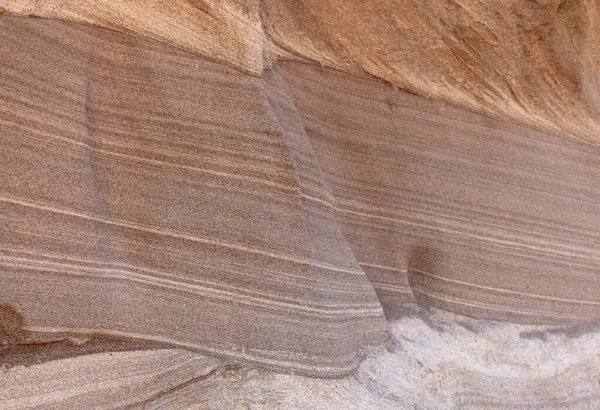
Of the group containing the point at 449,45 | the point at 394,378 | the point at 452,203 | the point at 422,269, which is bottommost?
the point at 394,378

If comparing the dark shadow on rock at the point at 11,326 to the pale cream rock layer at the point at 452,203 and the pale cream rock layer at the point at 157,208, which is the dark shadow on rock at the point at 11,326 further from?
the pale cream rock layer at the point at 452,203

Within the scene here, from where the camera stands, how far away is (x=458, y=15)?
3123 mm

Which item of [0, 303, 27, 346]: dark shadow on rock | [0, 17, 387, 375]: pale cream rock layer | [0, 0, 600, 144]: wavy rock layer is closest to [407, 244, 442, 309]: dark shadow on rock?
[0, 17, 387, 375]: pale cream rock layer

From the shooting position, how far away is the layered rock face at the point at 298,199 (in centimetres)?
221

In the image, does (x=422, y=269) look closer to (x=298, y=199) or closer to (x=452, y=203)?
(x=452, y=203)

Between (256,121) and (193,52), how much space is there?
333 mm

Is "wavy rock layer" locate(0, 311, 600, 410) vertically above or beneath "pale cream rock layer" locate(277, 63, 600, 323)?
beneath

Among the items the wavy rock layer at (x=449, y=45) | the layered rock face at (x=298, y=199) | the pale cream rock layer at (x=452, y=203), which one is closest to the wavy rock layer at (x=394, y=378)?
the layered rock face at (x=298, y=199)

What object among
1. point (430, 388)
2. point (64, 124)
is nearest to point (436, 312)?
point (430, 388)

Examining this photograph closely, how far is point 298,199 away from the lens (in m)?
2.63

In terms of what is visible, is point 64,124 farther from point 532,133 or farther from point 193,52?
point 532,133

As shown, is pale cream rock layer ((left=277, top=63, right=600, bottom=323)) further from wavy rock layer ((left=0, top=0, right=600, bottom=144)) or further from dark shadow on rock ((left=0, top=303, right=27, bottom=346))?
dark shadow on rock ((left=0, top=303, right=27, bottom=346))

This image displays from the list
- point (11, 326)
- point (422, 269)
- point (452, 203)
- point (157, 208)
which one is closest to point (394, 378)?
point (422, 269)

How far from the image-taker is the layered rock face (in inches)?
87.1
